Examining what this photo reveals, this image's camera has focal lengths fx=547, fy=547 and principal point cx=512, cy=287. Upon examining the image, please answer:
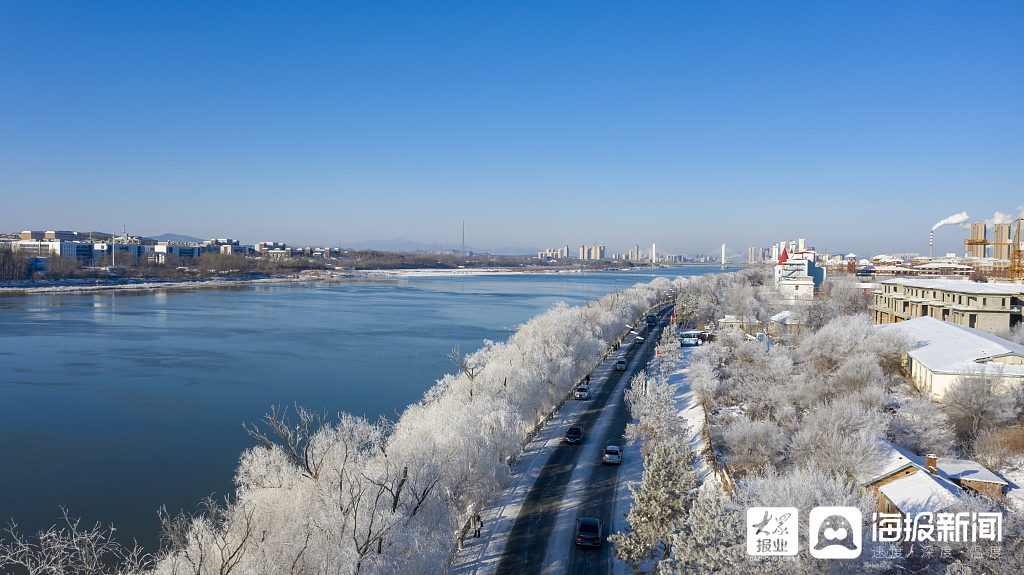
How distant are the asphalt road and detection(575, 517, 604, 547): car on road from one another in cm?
9

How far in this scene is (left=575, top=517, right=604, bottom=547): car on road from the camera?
6.30m

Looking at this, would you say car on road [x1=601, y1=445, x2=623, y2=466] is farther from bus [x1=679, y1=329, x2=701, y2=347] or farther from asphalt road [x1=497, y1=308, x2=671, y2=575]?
bus [x1=679, y1=329, x2=701, y2=347]

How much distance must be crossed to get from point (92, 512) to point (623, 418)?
9.16m

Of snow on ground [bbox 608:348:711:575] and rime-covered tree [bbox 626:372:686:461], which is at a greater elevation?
rime-covered tree [bbox 626:372:686:461]

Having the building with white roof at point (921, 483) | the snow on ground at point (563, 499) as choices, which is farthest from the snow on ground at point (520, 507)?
the building with white roof at point (921, 483)

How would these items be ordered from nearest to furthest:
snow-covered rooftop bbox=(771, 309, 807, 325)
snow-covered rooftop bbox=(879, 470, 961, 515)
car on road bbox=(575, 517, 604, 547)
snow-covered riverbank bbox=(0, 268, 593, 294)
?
snow-covered rooftop bbox=(879, 470, 961, 515) → car on road bbox=(575, 517, 604, 547) → snow-covered rooftop bbox=(771, 309, 807, 325) → snow-covered riverbank bbox=(0, 268, 593, 294)
